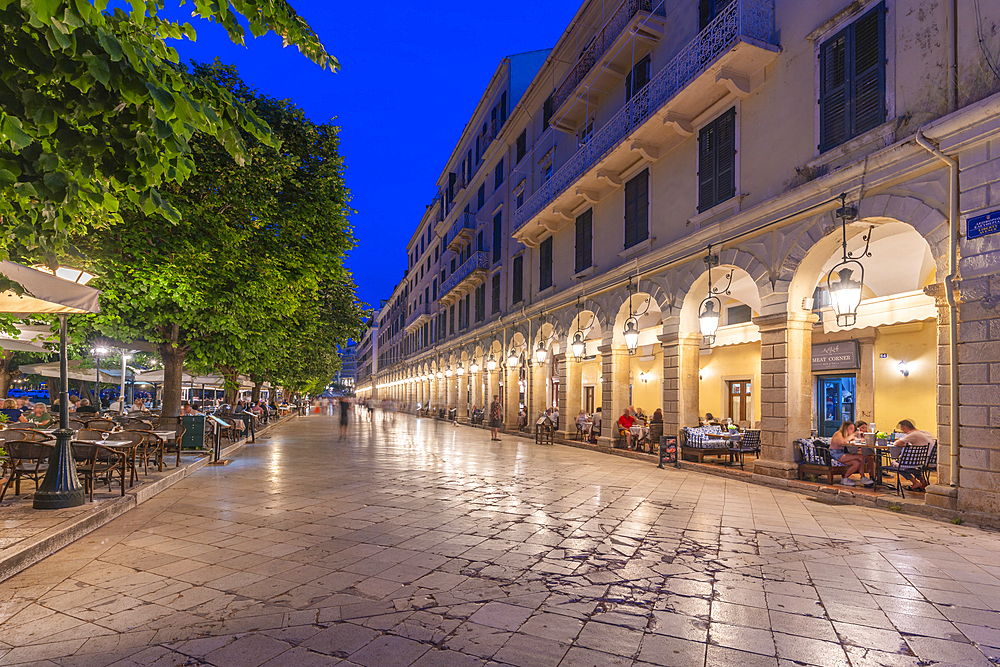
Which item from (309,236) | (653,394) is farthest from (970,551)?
(653,394)

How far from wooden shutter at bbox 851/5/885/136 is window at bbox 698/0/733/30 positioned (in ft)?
11.9

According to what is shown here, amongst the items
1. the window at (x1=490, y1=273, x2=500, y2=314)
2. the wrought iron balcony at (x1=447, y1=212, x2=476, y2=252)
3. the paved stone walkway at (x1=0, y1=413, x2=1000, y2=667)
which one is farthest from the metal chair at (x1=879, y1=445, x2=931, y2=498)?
the wrought iron balcony at (x1=447, y1=212, x2=476, y2=252)

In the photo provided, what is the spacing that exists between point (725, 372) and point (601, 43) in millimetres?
10522

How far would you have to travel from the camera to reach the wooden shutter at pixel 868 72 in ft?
27.5

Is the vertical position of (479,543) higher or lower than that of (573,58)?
lower

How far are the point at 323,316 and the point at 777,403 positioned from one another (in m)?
17.1

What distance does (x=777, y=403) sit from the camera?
10.0 m

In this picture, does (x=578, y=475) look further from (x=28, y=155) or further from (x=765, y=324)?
(x=28, y=155)

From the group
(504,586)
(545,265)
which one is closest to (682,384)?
(545,265)

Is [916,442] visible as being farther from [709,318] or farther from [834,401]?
[834,401]

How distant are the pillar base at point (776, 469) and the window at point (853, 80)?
532 cm

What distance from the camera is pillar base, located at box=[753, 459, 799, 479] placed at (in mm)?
9617

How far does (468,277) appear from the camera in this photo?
2894 centimetres

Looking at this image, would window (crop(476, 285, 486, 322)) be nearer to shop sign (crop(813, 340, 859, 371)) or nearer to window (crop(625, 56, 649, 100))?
window (crop(625, 56, 649, 100))
